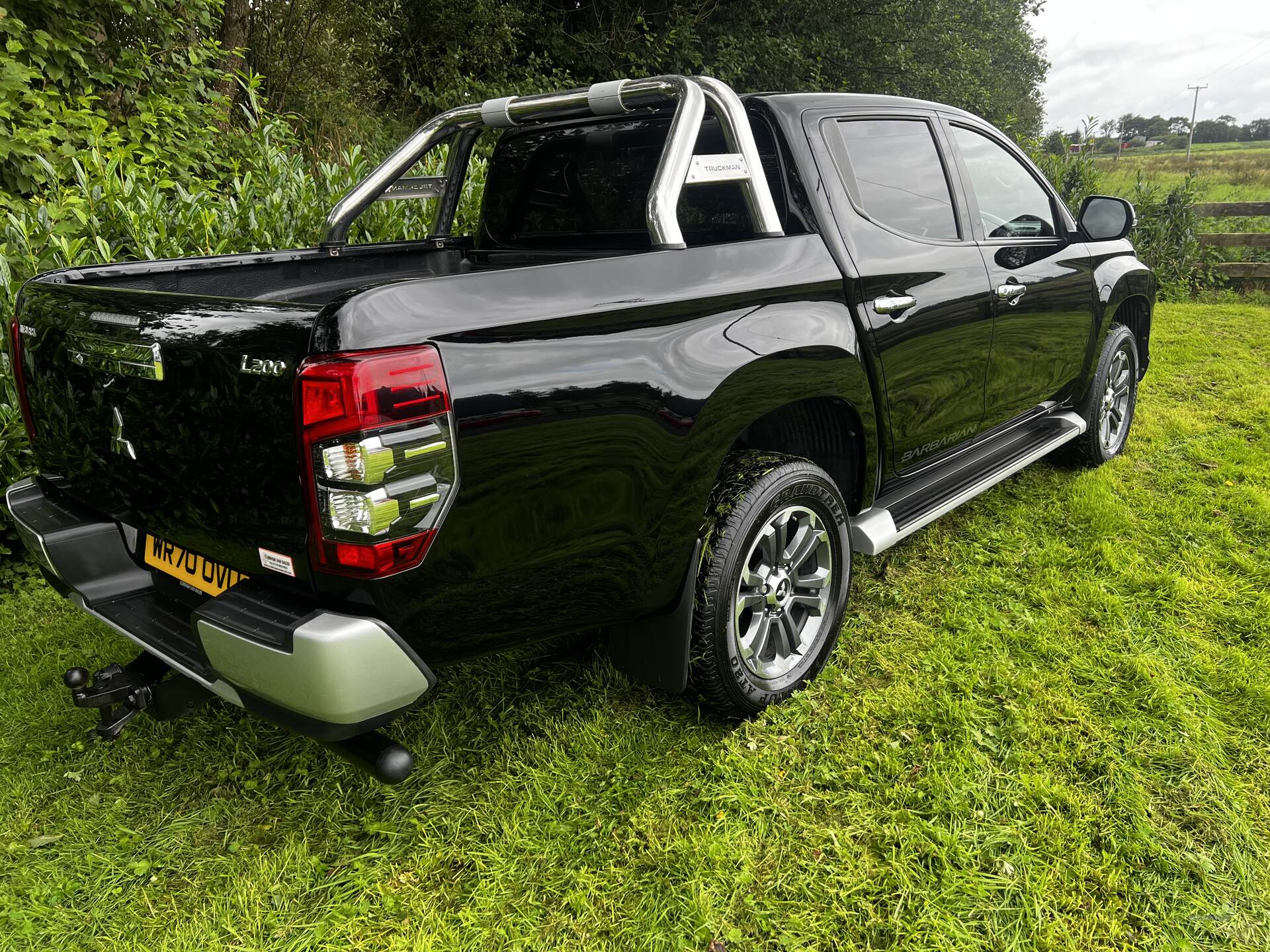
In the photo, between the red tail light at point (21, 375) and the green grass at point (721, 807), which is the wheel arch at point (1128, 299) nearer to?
the green grass at point (721, 807)

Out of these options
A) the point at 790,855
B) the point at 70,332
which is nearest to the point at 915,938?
the point at 790,855

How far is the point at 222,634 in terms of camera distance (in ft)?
5.95

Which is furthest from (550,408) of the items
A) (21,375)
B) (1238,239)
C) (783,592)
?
(1238,239)

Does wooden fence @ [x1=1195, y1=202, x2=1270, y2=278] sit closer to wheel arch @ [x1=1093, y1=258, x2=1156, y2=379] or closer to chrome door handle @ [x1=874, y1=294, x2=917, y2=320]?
wheel arch @ [x1=1093, y1=258, x2=1156, y2=379]

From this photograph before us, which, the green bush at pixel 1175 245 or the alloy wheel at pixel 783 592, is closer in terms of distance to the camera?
the alloy wheel at pixel 783 592

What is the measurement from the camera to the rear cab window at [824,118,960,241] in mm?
3043

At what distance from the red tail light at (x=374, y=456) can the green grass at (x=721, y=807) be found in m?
0.97

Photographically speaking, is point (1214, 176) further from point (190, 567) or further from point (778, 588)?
point (190, 567)

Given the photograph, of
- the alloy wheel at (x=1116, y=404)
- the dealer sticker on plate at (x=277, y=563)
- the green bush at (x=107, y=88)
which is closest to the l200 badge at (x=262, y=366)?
the dealer sticker on plate at (x=277, y=563)

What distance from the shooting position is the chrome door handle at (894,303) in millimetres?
2910

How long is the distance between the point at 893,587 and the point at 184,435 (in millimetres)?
2729

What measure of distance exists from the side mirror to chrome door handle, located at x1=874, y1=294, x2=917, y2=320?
1.88 meters

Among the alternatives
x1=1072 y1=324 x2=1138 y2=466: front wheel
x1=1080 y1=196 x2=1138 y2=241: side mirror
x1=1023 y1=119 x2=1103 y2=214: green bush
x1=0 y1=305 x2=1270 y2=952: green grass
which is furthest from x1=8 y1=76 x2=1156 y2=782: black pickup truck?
x1=1023 y1=119 x2=1103 y2=214: green bush

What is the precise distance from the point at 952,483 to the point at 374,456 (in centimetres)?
256
